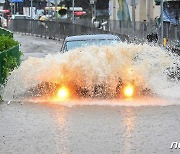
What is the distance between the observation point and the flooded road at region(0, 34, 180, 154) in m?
8.95

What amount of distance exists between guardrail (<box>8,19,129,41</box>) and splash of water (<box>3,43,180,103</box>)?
25528 mm

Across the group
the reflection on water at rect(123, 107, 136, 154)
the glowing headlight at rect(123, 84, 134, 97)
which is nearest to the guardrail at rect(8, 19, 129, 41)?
the glowing headlight at rect(123, 84, 134, 97)

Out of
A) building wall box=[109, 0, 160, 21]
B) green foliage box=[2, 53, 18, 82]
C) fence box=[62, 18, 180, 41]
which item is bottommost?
green foliage box=[2, 53, 18, 82]

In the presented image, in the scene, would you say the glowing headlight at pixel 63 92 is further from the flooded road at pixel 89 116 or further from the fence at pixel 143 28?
the fence at pixel 143 28

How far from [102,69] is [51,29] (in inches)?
1462

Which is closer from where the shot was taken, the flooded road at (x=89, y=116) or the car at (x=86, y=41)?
the flooded road at (x=89, y=116)

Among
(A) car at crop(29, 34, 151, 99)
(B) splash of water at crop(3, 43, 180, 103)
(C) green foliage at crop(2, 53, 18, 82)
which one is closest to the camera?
(B) splash of water at crop(3, 43, 180, 103)

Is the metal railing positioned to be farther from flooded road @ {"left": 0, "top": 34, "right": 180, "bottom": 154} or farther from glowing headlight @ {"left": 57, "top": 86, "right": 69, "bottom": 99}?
glowing headlight @ {"left": 57, "top": 86, "right": 69, "bottom": 99}

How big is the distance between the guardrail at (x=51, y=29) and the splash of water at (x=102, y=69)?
25.5m

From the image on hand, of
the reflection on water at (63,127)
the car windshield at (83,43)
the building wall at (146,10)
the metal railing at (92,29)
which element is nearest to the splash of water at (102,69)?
the reflection on water at (63,127)

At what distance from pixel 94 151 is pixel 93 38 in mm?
8474

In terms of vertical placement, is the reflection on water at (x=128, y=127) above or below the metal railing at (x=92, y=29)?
below

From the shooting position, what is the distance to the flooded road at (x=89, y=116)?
895 centimetres

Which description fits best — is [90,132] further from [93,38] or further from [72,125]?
[93,38]
